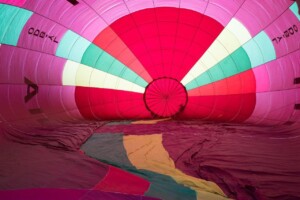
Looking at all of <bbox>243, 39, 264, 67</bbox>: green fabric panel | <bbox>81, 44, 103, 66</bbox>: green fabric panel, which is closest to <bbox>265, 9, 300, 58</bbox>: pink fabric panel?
<bbox>243, 39, 264, 67</bbox>: green fabric panel

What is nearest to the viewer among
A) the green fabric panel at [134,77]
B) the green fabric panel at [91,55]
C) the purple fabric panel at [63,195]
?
the purple fabric panel at [63,195]

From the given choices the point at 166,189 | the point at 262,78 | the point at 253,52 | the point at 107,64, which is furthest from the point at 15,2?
the point at 262,78

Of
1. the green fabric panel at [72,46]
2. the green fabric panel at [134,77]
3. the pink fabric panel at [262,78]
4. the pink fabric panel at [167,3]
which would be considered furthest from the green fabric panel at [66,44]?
the pink fabric panel at [262,78]

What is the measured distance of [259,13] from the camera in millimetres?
3318

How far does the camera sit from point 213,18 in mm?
3758

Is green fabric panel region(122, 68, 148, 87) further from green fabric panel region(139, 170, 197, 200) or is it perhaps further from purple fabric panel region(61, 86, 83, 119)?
green fabric panel region(139, 170, 197, 200)

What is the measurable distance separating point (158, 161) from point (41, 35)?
2.15m

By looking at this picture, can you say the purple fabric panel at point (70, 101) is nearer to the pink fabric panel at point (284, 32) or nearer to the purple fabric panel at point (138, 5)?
→ the purple fabric panel at point (138, 5)

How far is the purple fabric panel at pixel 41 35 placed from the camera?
3330 millimetres

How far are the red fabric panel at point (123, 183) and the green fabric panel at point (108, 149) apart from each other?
20 cm

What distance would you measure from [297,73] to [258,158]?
63.2 inches

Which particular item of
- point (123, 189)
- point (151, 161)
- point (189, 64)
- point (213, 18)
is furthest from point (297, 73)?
point (123, 189)

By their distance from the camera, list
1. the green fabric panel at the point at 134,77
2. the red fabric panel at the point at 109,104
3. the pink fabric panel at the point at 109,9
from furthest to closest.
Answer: the green fabric panel at the point at 134,77 → the red fabric panel at the point at 109,104 → the pink fabric panel at the point at 109,9

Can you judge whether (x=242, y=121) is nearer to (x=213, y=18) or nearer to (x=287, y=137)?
(x=287, y=137)
